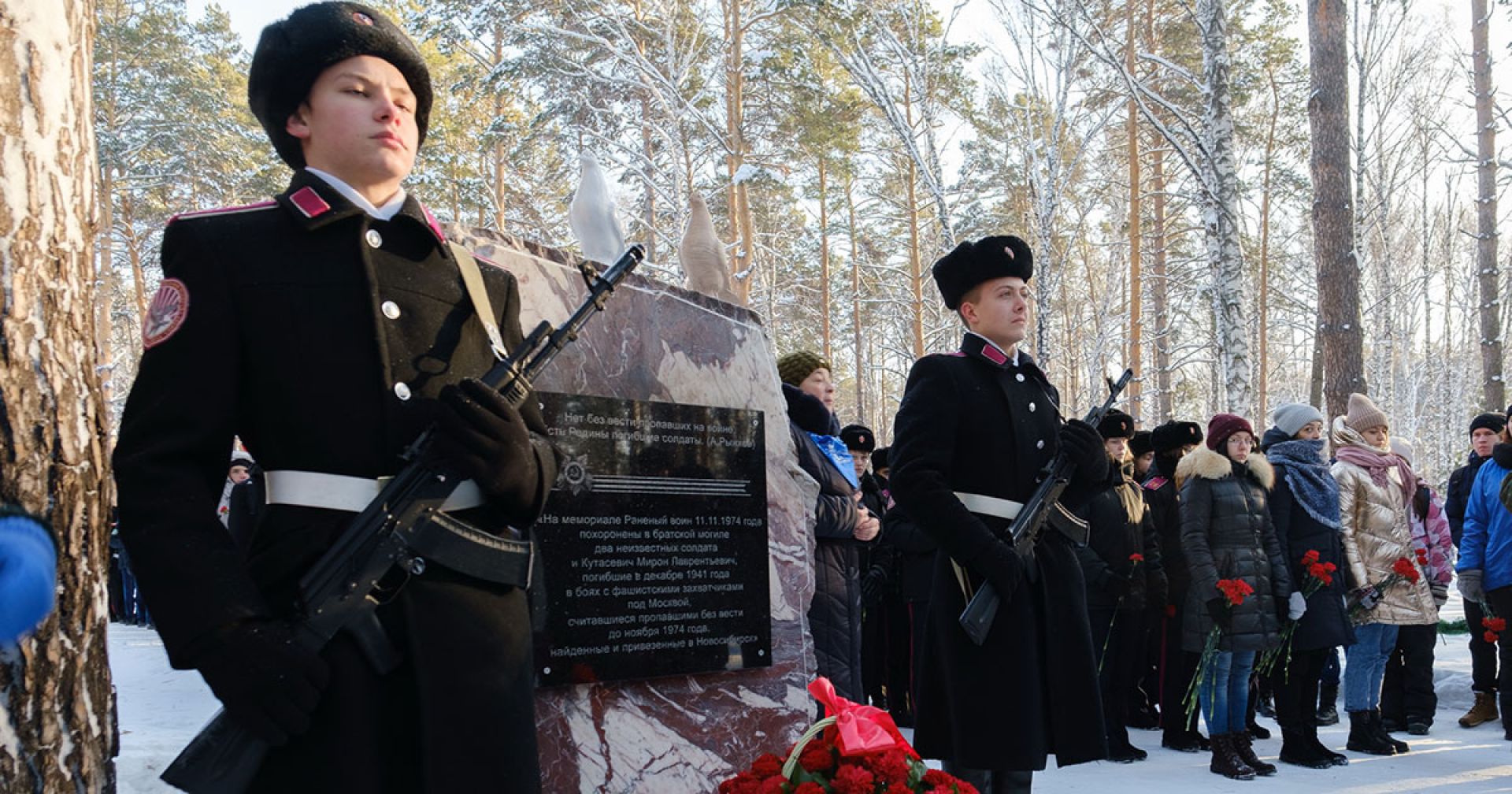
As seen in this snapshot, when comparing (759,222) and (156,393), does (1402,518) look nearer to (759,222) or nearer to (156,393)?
(156,393)

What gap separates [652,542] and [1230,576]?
3.82m

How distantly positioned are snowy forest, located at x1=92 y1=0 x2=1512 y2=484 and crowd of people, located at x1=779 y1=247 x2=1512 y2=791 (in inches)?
139

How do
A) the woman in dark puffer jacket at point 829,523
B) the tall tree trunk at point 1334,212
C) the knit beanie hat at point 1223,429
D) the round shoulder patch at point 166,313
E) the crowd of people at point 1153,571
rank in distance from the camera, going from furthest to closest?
the tall tree trunk at point 1334,212 → the knit beanie hat at point 1223,429 → the woman in dark puffer jacket at point 829,523 → the crowd of people at point 1153,571 → the round shoulder patch at point 166,313

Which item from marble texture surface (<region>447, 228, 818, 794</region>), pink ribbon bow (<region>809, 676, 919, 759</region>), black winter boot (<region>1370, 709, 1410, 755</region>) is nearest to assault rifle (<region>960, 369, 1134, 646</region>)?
marble texture surface (<region>447, 228, 818, 794</region>)

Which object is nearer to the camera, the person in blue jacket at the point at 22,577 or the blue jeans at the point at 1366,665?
the person in blue jacket at the point at 22,577

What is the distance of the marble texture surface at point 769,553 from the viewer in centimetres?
336

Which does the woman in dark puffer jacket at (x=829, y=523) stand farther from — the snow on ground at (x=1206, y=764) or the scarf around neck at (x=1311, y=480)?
the scarf around neck at (x=1311, y=480)

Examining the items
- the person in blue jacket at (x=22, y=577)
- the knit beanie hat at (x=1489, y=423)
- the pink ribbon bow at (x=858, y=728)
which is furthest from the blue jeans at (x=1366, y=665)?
the person in blue jacket at (x=22, y=577)

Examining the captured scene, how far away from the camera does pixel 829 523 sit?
206 inches

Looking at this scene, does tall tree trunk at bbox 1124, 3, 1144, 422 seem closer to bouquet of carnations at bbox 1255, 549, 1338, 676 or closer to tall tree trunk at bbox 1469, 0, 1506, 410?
tall tree trunk at bbox 1469, 0, 1506, 410

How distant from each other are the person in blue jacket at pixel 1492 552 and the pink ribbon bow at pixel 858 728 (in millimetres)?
5848

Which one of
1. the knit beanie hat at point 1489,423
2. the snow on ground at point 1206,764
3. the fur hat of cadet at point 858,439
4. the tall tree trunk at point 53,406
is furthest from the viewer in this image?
the knit beanie hat at point 1489,423

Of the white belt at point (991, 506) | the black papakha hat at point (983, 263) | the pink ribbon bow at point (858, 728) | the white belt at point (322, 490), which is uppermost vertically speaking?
the black papakha hat at point (983, 263)

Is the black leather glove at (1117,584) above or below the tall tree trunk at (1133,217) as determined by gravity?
below
